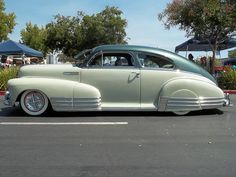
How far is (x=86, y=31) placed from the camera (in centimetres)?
4797

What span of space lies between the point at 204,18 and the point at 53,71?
14112 millimetres

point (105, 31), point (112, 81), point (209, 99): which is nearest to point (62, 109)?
point (112, 81)

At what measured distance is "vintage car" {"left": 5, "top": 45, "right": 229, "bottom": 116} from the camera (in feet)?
32.6

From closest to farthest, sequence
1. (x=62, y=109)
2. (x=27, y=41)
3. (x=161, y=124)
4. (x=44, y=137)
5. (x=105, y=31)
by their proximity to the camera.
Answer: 1. (x=44, y=137)
2. (x=161, y=124)
3. (x=62, y=109)
4. (x=105, y=31)
5. (x=27, y=41)

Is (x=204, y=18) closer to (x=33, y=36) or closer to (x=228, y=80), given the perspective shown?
(x=228, y=80)

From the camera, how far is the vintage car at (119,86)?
391 inches

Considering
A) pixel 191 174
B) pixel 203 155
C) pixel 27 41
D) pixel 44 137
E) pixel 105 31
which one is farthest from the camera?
pixel 27 41

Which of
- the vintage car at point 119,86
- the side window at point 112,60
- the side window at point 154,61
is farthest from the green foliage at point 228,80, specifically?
the side window at point 112,60

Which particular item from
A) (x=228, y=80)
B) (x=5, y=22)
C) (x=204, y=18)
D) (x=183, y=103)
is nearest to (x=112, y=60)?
(x=183, y=103)

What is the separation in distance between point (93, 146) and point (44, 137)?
1.06 m

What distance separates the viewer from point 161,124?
9.09m

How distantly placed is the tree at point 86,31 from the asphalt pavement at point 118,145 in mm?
37279

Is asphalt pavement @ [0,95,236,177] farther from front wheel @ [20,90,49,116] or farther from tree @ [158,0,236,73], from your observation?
tree @ [158,0,236,73]

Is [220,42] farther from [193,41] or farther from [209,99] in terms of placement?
[209,99]
